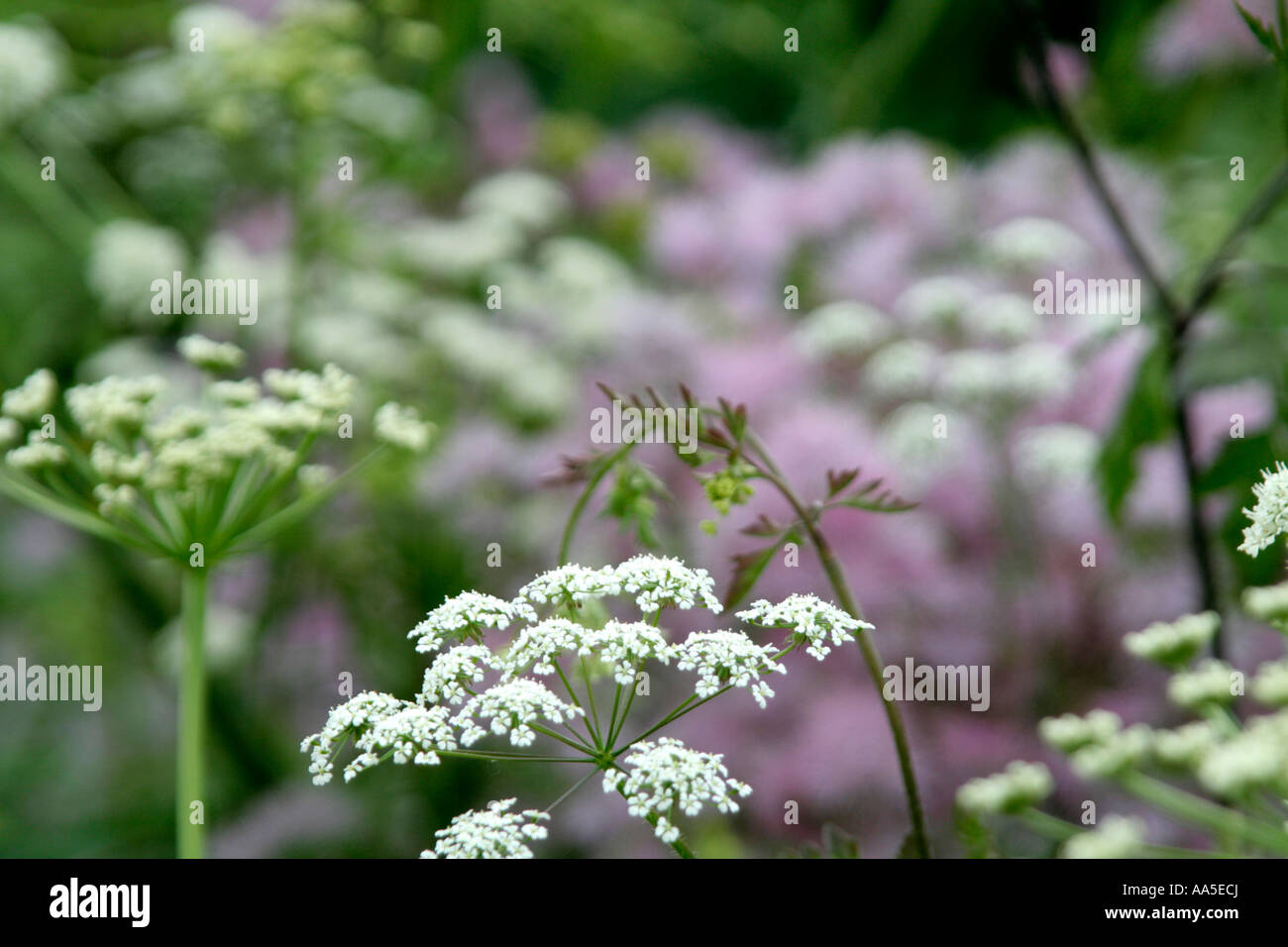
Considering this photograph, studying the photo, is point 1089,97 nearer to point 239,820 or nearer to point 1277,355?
point 1277,355

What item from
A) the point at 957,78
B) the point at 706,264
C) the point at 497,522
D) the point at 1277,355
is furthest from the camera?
the point at 957,78

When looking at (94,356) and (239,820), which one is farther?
(94,356)

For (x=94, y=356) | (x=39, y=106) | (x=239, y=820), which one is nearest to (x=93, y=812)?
(x=239, y=820)

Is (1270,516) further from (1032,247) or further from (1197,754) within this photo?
(1032,247)

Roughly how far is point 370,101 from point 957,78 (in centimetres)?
67

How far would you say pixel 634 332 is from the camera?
948mm

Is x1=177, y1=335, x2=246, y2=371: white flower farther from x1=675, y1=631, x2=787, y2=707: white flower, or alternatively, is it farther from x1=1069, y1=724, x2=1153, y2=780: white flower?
x1=1069, y1=724, x2=1153, y2=780: white flower

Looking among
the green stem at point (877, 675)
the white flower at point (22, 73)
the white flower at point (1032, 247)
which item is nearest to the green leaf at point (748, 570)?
the green stem at point (877, 675)

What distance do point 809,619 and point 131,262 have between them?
0.79m

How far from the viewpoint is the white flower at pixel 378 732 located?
1.05 feet

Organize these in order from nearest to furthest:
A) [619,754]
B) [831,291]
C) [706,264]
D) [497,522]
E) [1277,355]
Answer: [619,754] → [1277,355] → [497,522] → [831,291] → [706,264]

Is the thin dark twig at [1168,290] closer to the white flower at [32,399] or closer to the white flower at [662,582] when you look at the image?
the white flower at [662,582]

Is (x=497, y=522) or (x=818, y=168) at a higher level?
(x=818, y=168)
